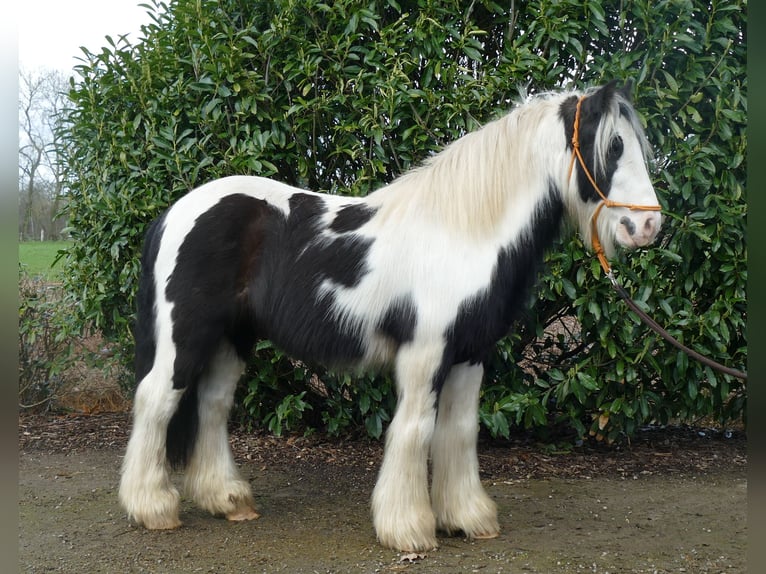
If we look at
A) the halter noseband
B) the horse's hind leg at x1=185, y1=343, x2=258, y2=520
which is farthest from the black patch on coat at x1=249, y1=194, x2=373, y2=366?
the halter noseband

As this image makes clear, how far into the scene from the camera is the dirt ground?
339 centimetres

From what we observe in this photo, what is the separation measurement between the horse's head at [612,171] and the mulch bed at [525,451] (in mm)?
2235

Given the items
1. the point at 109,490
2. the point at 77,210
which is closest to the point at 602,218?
the point at 109,490

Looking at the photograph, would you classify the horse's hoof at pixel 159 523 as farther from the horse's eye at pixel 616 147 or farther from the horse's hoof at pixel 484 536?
the horse's eye at pixel 616 147

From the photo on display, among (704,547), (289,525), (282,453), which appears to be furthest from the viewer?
(282,453)

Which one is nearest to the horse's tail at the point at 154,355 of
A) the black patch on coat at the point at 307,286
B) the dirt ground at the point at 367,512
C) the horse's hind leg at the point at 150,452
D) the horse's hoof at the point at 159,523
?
the horse's hind leg at the point at 150,452

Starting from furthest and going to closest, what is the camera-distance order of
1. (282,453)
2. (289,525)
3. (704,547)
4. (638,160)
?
(282,453) → (289,525) → (704,547) → (638,160)

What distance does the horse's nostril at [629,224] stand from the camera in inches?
126

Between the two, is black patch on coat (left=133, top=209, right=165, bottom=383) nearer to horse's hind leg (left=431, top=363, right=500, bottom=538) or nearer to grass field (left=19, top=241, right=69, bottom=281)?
horse's hind leg (left=431, top=363, right=500, bottom=538)

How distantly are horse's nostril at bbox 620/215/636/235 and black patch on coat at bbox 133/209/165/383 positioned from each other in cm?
241

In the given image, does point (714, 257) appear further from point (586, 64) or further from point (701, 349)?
point (586, 64)

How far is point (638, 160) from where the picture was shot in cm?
326

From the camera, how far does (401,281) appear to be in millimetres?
3439

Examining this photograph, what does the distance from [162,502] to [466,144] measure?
2.48 m
